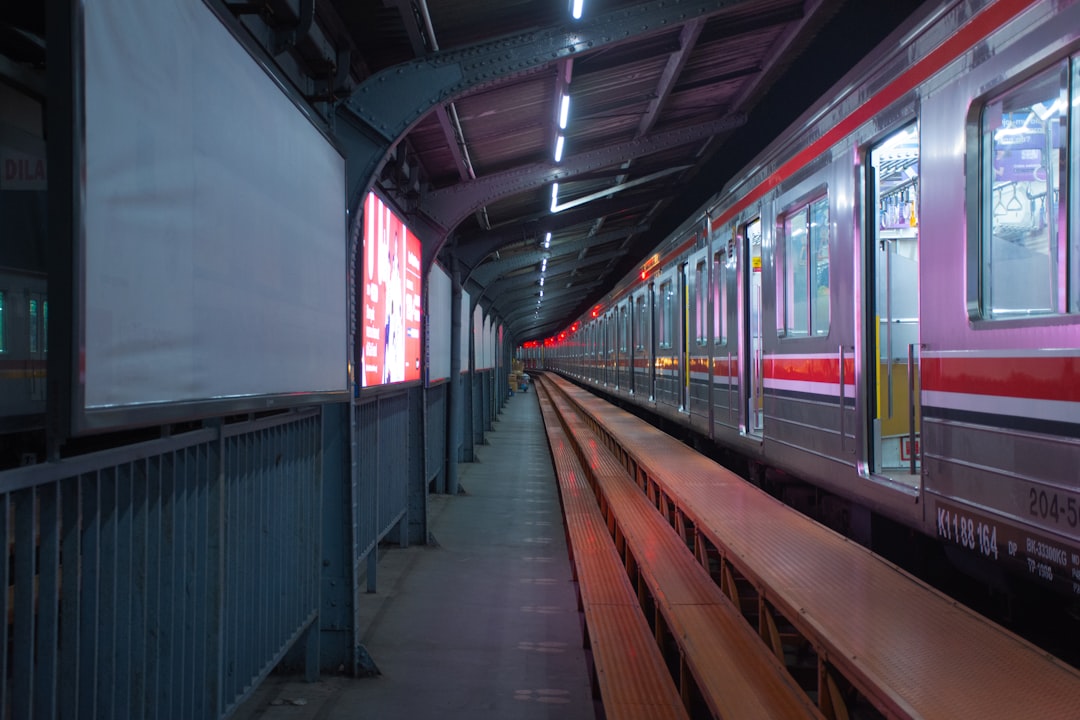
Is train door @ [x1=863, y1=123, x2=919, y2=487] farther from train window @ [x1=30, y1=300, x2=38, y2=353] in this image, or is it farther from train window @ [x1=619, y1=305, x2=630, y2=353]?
train window @ [x1=619, y1=305, x2=630, y2=353]

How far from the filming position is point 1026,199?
3289 mm

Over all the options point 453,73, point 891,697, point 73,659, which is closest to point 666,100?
point 453,73

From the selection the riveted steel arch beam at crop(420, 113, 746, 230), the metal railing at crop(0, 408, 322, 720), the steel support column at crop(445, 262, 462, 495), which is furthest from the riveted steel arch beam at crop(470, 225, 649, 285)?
the metal railing at crop(0, 408, 322, 720)

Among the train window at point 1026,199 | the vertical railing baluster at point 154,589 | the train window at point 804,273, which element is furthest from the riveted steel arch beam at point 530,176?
the vertical railing baluster at point 154,589

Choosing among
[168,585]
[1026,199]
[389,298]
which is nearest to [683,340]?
[389,298]

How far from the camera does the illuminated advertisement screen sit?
5.39 metres

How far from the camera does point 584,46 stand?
16.8 feet

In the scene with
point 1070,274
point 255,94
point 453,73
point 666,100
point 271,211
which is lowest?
point 1070,274

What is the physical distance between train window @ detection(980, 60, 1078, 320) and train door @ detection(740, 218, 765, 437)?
3698 millimetres

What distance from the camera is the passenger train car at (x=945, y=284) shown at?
3074mm

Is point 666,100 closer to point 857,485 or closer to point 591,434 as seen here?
point 857,485

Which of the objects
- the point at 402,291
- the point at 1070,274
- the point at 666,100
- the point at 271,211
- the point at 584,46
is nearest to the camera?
the point at 1070,274

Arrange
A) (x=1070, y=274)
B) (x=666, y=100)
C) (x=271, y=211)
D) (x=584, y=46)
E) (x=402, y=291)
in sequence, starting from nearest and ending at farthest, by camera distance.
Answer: (x=1070, y=274) → (x=271, y=211) → (x=584, y=46) → (x=402, y=291) → (x=666, y=100)

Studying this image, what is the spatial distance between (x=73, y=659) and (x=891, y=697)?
218cm
